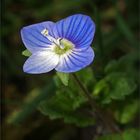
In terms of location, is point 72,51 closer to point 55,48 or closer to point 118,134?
point 55,48

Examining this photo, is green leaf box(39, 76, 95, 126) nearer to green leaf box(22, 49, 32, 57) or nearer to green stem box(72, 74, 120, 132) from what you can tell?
green stem box(72, 74, 120, 132)

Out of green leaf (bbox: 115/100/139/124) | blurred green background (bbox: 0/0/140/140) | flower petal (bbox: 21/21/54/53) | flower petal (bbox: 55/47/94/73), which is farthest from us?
green leaf (bbox: 115/100/139/124)

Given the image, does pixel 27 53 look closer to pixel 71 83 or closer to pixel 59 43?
pixel 59 43

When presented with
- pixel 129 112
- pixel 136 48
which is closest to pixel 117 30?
pixel 136 48

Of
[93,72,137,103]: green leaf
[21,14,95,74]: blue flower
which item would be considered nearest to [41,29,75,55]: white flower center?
[21,14,95,74]: blue flower

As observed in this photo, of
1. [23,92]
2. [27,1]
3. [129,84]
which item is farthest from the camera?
[27,1]

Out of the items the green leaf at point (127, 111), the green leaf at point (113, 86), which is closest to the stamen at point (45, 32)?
the green leaf at point (113, 86)
